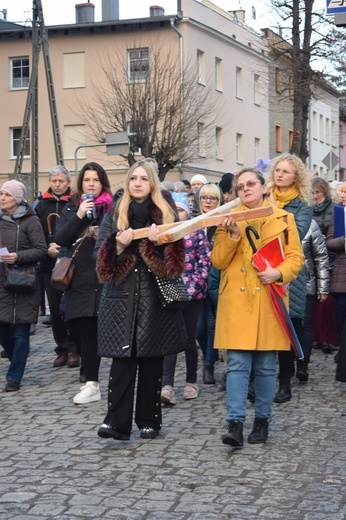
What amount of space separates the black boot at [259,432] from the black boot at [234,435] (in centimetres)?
21

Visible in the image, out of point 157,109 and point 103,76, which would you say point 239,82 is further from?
point 157,109

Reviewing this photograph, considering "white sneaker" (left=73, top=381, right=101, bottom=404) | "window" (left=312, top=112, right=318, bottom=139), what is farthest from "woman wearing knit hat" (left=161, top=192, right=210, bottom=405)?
"window" (left=312, top=112, right=318, bottom=139)

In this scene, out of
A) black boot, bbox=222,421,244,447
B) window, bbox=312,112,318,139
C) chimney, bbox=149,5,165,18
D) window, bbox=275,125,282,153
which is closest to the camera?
black boot, bbox=222,421,244,447

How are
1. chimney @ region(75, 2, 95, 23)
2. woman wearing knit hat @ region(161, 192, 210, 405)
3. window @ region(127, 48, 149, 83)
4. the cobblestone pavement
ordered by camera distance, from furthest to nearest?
chimney @ region(75, 2, 95, 23) → window @ region(127, 48, 149, 83) → woman wearing knit hat @ region(161, 192, 210, 405) → the cobblestone pavement

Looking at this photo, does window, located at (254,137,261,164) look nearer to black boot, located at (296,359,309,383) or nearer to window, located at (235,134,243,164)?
window, located at (235,134,243,164)

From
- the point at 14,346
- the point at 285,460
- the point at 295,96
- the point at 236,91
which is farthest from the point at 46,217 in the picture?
the point at 236,91

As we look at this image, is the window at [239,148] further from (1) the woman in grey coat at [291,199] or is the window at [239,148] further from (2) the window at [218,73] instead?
(1) the woman in grey coat at [291,199]

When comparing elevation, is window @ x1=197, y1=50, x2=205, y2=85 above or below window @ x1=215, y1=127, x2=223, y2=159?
above

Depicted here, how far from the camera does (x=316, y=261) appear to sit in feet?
34.4

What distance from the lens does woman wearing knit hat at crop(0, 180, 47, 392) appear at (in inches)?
380

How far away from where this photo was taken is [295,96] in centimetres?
3206

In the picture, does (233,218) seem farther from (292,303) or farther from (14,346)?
(14,346)

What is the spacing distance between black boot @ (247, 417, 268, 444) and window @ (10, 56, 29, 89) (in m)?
44.8

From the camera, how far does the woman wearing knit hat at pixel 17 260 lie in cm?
966
